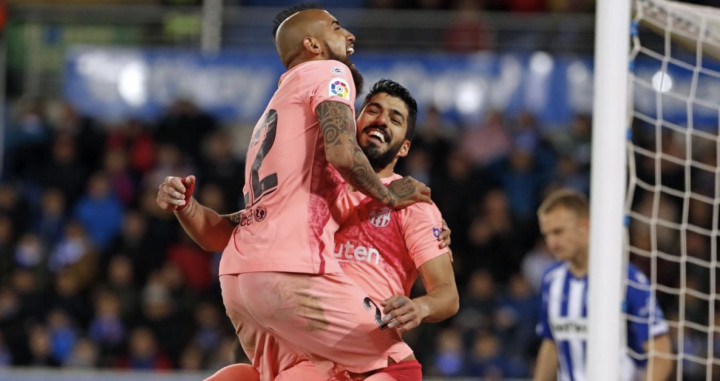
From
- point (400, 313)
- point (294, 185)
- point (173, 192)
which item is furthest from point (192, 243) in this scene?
point (400, 313)

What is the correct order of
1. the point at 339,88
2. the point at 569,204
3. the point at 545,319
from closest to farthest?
the point at 339,88 < the point at 569,204 < the point at 545,319

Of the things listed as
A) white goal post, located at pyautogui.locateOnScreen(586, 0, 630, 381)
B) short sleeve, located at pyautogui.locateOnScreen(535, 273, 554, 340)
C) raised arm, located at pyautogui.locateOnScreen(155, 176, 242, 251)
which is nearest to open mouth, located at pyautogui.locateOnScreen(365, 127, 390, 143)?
raised arm, located at pyautogui.locateOnScreen(155, 176, 242, 251)

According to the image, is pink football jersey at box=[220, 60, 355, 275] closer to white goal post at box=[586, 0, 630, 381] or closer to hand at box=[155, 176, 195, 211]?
hand at box=[155, 176, 195, 211]

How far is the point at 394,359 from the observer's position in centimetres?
383

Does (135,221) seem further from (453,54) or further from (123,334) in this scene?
(453,54)

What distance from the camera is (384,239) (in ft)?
13.1

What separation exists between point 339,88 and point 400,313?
0.77 meters

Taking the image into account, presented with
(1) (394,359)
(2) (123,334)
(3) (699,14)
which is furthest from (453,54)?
(1) (394,359)

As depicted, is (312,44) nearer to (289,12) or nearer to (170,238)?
(289,12)

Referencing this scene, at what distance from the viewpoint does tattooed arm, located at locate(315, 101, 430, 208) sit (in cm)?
353

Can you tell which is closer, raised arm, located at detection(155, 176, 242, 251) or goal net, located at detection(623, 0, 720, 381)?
raised arm, located at detection(155, 176, 242, 251)

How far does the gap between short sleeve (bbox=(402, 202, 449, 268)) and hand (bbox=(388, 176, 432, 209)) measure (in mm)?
52

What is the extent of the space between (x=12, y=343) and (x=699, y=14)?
7397mm

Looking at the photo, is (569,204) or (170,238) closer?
(569,204)
